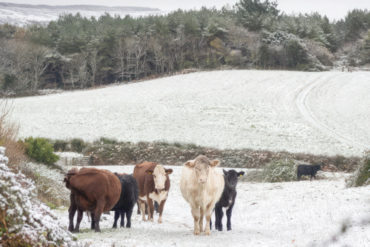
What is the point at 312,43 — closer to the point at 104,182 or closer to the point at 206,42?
the point at 206,42

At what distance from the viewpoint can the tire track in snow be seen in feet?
117

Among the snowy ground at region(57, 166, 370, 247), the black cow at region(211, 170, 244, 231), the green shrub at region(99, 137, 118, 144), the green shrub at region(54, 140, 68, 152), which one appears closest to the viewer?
the snowy ground at region(57, 166, 370, 247)

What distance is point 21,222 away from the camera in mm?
6098

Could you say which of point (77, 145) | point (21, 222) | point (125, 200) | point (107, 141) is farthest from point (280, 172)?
point (21, 222)

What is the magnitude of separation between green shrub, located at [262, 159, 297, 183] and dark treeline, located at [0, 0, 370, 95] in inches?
2017

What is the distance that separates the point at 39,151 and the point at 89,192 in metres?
11.1

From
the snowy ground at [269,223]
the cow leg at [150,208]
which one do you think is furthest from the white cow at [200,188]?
the cow leg at [150,208]

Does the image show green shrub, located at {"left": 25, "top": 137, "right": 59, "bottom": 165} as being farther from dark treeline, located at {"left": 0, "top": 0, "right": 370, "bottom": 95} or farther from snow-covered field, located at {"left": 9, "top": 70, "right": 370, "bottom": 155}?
dark treeline, located at {"left": 0, "top": 0, "right": 370, "bottom": 95}

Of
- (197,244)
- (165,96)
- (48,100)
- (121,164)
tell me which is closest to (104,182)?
(197,244)

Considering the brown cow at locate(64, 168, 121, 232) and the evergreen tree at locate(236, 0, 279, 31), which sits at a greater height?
the evergreen tree at locate(236, 0, 279, 31)

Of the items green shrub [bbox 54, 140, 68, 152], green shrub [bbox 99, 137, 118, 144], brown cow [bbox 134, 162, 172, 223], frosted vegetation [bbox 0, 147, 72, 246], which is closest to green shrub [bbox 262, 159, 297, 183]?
brown cow [bbox 134, 162, 172, 223]

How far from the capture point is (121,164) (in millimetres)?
28906

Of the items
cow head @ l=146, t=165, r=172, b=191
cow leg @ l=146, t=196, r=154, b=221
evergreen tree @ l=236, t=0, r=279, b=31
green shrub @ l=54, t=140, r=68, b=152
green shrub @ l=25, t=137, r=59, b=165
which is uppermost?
evergreen tree @ l=236, t=0, r=279, b=31

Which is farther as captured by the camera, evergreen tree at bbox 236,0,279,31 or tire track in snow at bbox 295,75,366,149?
evergreen tree at bbox 236,0,279,31
